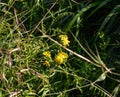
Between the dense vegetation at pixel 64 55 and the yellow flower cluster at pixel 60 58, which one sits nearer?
the dense vegetation at pixel 64 55

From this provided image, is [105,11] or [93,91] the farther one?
[105,11]

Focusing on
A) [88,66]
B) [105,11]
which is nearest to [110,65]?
[88,66]

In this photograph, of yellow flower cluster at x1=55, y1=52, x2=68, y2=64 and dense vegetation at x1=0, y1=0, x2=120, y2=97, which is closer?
dense vegetation at x1=0, y1=0, x2=120, y2=97

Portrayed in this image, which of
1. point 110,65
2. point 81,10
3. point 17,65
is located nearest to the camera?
point 17,65

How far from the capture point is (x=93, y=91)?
2.48 m

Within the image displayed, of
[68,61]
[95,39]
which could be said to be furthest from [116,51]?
[68,61]

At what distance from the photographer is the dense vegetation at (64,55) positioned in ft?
7.61

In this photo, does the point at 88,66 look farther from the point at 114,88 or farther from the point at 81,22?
the point at 81,22

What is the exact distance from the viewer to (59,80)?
8.34ft

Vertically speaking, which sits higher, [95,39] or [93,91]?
[95,39]

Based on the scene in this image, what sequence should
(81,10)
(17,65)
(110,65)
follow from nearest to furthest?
(17,65)
(110,65)
(81,10)

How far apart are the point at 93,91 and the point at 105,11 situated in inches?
30.4

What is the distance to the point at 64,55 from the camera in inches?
96.5

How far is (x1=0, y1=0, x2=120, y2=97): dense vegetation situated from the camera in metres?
2.32
